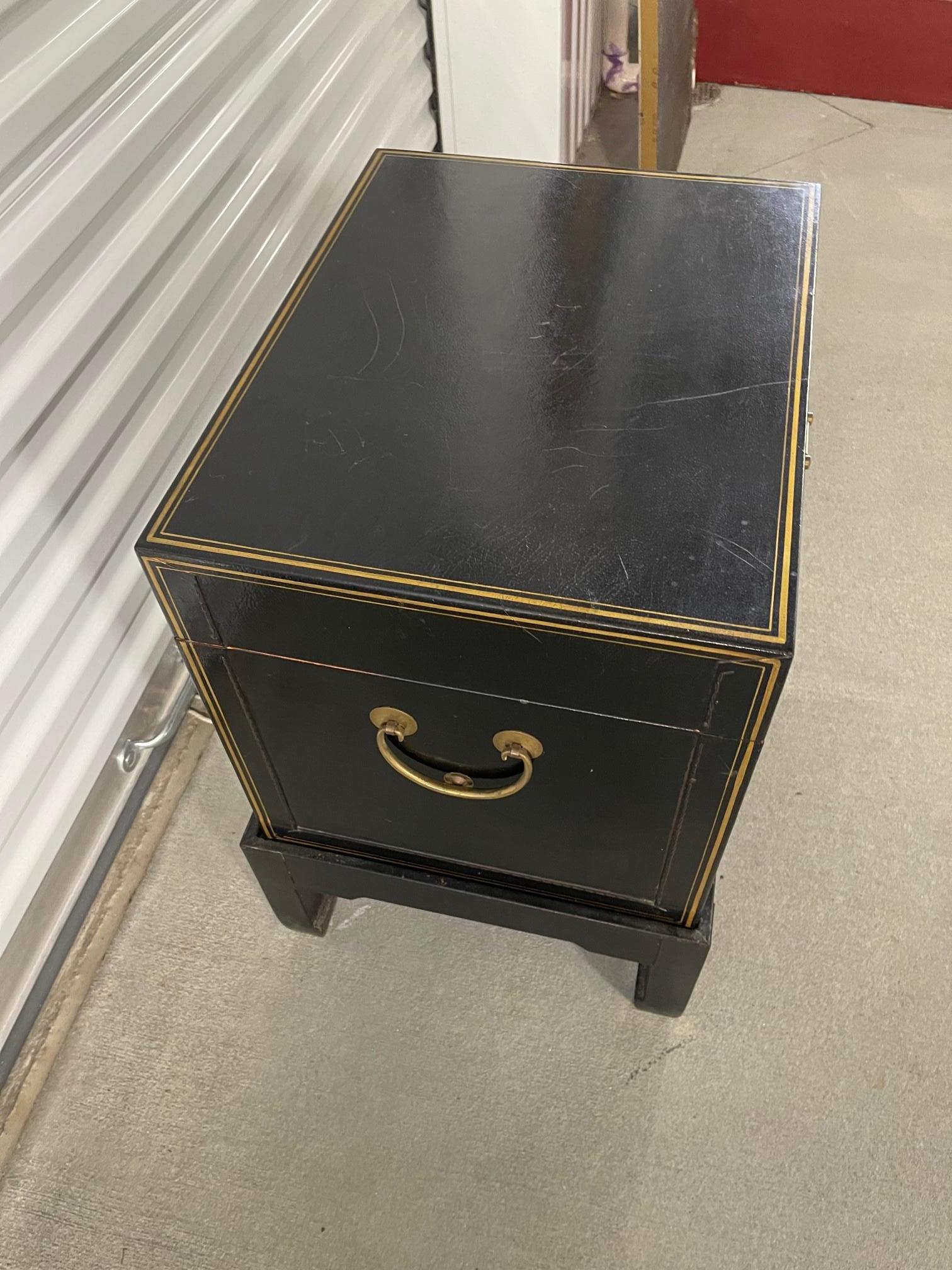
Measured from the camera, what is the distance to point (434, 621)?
2.06 feet

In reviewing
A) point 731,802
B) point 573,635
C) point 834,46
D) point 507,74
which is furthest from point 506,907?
point 834,46

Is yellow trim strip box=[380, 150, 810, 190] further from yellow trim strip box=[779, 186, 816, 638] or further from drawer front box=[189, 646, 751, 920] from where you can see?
drawer front box=[189, 646, 751, 920]

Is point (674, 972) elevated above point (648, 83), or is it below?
below

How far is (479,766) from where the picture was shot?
2.51ft

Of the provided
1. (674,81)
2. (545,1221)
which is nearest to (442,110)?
(674,81)

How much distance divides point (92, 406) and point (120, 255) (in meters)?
0.14

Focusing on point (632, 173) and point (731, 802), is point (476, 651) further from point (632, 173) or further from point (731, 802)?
point (632, 173)

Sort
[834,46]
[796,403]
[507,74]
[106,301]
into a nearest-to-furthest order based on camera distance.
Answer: [796,403]
[106,301]
[507,74]
[834,46]

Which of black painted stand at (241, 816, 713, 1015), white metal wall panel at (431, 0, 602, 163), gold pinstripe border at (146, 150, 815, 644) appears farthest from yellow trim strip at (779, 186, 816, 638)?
white metal wall panel at (431, 0, 602, 163)

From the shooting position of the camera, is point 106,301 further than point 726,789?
Yes

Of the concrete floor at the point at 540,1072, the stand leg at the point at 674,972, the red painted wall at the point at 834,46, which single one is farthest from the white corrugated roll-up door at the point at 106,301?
the red painted wall at the point at 834,46

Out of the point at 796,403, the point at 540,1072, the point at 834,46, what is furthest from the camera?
the point at 834,46

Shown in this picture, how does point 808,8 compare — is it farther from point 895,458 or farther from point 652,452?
point 652,452

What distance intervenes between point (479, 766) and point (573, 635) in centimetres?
20
